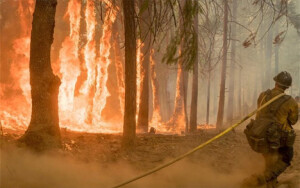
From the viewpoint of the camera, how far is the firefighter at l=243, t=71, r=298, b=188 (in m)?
6.47

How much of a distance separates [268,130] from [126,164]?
349 centimetres

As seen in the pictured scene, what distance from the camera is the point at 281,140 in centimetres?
654

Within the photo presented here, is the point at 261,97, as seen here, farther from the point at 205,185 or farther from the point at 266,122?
the point at 205,185

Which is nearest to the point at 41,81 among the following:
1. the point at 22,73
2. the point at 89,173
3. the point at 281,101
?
the point at 89,173

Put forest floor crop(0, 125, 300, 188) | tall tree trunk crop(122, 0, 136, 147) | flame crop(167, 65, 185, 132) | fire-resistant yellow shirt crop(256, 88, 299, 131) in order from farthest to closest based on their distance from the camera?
1. flame crop(167, 65, 185, 132)
2. tall tree trunk crop(122, 0, 136, 147)
3. forest floor crop(0, 125, 300, 188)
4. fire-resistant yellow shirt crop(256, 88, 299, 131)

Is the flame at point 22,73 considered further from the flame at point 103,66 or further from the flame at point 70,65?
the flame at point 103,66

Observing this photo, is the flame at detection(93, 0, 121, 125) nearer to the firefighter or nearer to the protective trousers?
the firefighter

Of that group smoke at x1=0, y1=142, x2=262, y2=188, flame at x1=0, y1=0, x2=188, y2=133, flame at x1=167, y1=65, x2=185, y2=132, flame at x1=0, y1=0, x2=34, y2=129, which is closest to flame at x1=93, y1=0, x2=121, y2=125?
flame at x1=0, y1=0, x2=188, y2=133

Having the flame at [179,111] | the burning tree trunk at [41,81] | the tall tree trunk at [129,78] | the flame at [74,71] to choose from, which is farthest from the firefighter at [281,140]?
the flame at [179,111]

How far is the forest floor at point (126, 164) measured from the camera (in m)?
6.97

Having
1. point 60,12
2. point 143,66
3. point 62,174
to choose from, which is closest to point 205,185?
point 62,174

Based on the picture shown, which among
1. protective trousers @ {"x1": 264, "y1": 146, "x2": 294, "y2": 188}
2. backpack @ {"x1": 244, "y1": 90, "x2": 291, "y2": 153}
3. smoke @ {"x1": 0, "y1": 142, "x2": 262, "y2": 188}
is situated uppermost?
backpack @ {"x1": 244, "y1": 90, "x2": 291, "y2": 153}

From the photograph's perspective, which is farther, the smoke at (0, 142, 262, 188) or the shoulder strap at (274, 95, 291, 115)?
the smoke at (0, 142, 262, 188)

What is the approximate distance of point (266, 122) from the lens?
6523 millimetres
